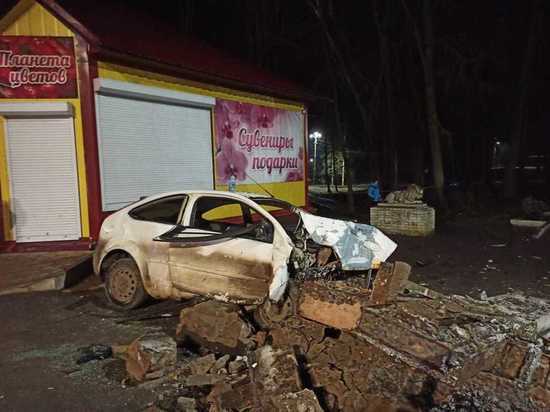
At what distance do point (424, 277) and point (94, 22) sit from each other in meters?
8.53

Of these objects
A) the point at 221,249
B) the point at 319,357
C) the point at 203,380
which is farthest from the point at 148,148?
the point at 319,357

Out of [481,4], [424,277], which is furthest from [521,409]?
[481,4]

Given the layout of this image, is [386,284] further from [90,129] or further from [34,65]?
[34,65]

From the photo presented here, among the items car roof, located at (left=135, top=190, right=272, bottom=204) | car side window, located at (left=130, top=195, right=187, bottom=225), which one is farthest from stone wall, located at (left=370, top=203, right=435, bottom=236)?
car side window, located at (left=130, top=195, right=187, bottom=225)

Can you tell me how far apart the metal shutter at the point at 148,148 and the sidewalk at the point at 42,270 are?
1444 millimetres

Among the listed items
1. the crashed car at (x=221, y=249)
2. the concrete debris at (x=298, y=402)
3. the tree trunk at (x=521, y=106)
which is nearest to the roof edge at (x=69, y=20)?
the crashed car at (x=221, y=249)

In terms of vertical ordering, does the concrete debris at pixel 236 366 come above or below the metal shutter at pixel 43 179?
below

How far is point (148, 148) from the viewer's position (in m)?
10.9

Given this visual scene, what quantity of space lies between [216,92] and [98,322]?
7884 mm

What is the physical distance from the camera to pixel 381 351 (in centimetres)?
425

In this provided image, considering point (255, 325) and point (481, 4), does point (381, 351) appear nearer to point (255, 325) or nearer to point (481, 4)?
point (255, 325)

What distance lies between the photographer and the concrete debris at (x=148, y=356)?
4438 millimetres

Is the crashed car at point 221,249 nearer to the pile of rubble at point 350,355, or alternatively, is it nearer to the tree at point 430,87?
the pile of rubble at point 350,355

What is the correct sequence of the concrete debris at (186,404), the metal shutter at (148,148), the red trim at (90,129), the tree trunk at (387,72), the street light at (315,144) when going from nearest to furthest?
the concrete debris at (186,404) < the red trim at (90,129) < the metal shutter at (148,148) < the tree trunk at (387,72) < the street light at (315,144)
